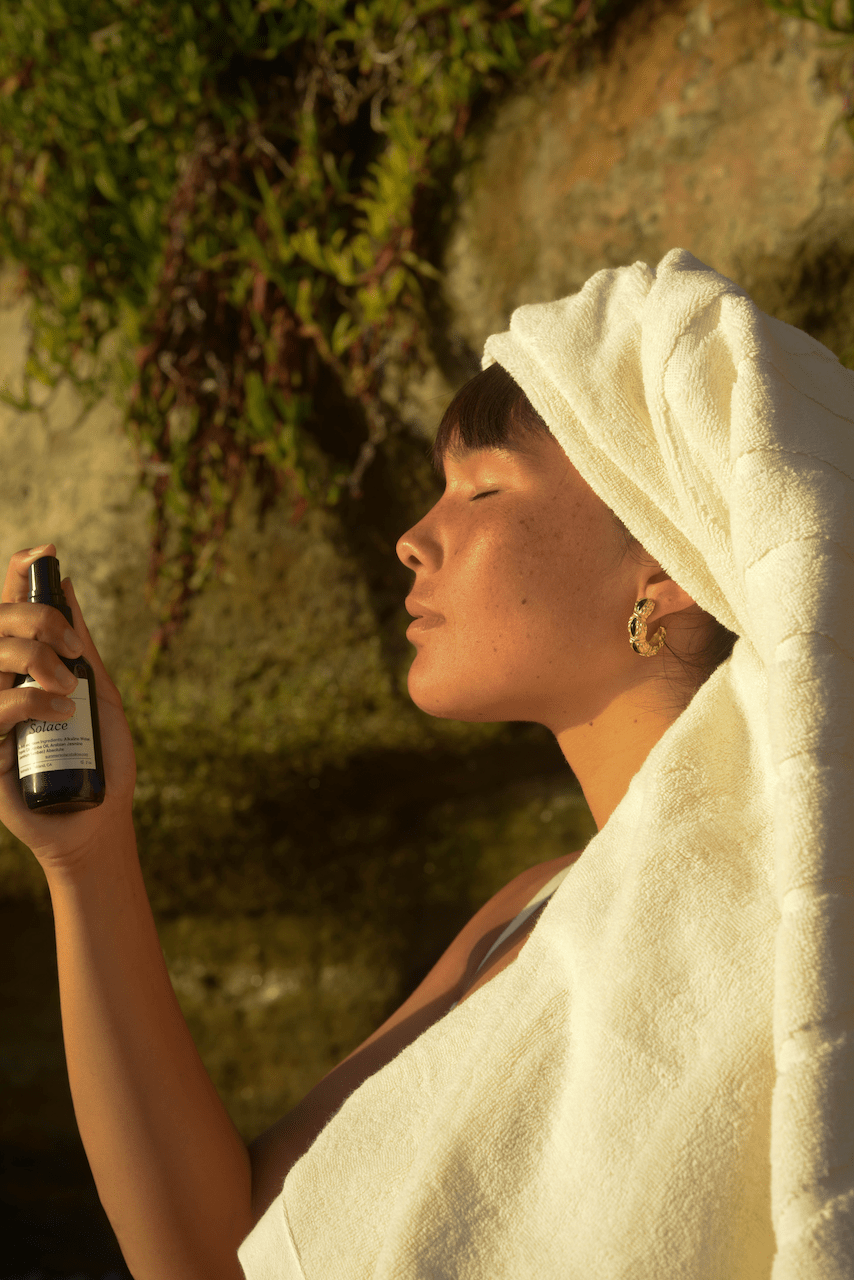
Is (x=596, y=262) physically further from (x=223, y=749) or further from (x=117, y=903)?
(x=117, y=903)

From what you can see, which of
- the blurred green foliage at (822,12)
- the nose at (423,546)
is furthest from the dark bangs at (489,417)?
the blurred green foliage at (822,12)

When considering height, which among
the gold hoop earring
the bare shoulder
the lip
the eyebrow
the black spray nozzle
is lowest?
the bare shoulder

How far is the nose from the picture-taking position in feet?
4.09

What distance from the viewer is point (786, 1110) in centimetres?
69

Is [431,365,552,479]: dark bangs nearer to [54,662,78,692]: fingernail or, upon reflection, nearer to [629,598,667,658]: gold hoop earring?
[629,598,667,658]: gold hoop earring

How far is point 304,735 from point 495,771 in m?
0.48

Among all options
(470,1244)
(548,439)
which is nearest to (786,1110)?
(470,1244)

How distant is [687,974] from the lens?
84 centimetres

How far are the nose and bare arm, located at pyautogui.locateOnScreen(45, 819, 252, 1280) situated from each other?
22.4 inches

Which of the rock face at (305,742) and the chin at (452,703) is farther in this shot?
the rock face at (305,742)

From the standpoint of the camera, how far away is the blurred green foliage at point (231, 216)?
2008 millimetres

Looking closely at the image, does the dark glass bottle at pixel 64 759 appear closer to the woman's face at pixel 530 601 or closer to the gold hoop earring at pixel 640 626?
the woman's face at pixel 530 601

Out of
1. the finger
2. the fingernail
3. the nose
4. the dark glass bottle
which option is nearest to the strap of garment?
the nose

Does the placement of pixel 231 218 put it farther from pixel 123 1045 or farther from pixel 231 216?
pixel 123 1045
